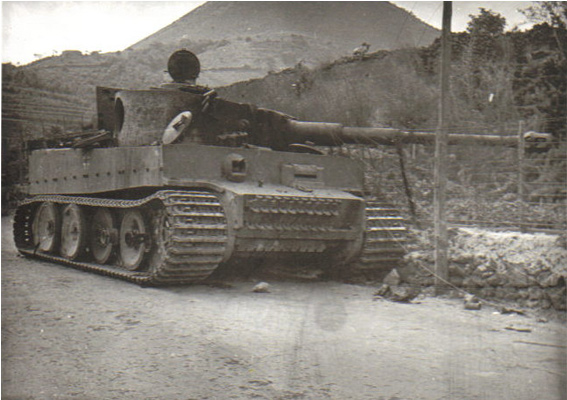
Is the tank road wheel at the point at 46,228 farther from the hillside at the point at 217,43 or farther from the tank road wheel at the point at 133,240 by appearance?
the tank road wheel at the point at 133,240

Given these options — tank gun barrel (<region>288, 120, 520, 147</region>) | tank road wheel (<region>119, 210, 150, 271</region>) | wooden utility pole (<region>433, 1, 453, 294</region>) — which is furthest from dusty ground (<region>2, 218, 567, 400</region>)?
tank gun barrel (<region>288, 120, 520, 147</region>)

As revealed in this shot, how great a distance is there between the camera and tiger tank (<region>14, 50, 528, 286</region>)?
24.5 feet

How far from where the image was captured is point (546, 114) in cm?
1106

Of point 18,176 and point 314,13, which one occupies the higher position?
point 314,13

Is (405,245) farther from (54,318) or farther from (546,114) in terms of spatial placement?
(54,318)

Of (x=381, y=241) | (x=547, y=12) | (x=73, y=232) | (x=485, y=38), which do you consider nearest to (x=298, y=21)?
(x=547, y=12)

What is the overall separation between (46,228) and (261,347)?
6260mm

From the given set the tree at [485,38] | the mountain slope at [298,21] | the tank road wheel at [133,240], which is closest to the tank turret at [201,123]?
the tank road wheel at [133,240]

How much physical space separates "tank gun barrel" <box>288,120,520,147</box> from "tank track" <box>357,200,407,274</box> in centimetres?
105

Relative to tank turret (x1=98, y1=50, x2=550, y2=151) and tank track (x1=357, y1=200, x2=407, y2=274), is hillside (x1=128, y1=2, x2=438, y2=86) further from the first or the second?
tank track (x1=357, y1=200, x2=407, y2=274)

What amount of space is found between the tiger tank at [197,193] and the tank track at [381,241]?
0.05 feet

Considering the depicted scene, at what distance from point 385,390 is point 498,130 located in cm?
962

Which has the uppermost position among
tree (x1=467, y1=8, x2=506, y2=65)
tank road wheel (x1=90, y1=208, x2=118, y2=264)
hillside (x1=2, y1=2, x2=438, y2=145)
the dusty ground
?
tree (x1=467, y1=8, x2=506, y2=65)

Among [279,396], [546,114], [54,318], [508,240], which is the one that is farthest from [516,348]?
[546,114]
